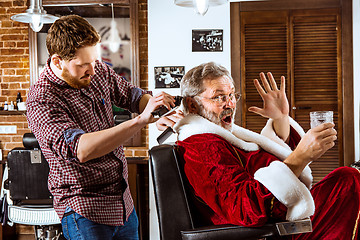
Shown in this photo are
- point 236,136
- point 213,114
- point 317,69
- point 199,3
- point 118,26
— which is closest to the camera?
point 213,114

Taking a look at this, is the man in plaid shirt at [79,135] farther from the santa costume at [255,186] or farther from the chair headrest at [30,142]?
the chair headrest at [30,142]

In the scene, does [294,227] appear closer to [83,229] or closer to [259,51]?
[83,229]

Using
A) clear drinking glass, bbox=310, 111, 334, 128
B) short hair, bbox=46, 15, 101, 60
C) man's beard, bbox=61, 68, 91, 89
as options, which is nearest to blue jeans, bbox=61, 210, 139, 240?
man's beard, bbox=61, 68, 91, 89

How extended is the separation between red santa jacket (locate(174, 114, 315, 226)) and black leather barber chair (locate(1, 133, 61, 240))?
1.51 meters

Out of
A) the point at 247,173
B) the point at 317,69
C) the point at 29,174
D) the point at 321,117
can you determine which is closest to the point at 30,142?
the point at 29,174

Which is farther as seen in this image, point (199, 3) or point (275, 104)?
point (199, 3)

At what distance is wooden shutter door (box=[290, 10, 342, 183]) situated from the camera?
14.0 ft

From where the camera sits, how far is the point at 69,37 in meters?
1.75

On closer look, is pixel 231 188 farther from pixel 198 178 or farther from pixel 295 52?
pixel 295 52

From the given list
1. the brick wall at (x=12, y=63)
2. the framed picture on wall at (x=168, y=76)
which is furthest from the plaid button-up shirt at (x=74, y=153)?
the brick wall at (x=12, y=63)

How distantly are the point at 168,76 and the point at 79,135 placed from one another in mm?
2747

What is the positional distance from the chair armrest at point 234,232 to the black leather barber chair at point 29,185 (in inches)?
66.4

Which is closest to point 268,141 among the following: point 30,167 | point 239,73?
point 30,167

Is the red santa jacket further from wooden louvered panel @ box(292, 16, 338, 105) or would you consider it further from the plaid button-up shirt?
wooden louvered panel @ box(292, 16, 338, 105)
